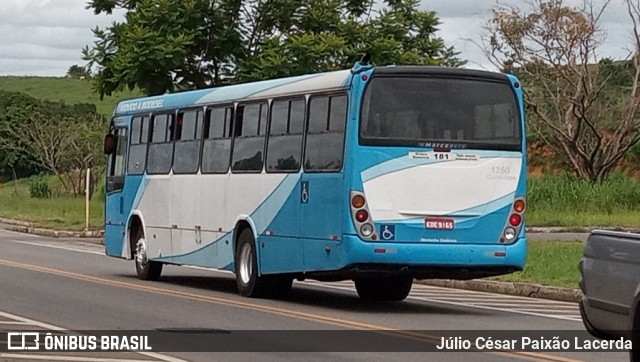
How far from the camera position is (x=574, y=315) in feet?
61.3

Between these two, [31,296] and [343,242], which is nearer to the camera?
[343,242]

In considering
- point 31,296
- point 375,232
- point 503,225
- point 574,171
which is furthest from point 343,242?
point 574,171

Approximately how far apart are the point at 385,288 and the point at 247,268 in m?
2.10

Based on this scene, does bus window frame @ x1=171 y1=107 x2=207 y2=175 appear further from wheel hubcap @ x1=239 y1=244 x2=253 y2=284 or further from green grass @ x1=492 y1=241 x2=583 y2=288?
green grass @ x1=492 y1=241 x2=583 y2=288

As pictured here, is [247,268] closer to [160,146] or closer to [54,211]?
[160,146]

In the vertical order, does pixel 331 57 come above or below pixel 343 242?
above

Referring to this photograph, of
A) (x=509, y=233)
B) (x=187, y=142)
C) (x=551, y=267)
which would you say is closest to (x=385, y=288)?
(x=509, y=233)

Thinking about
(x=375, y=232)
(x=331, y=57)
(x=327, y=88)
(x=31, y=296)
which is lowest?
(x=31, y=296)

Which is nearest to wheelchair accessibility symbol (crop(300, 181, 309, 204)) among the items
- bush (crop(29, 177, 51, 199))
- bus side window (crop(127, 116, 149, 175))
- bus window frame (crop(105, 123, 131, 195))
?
bus side window (crop(127, 116, 149, 175))

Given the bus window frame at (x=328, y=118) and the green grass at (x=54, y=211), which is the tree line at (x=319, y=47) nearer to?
the green grass at (x=54, y=211)

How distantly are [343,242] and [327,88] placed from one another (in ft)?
7.34

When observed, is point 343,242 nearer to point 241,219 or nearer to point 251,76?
point 241,219

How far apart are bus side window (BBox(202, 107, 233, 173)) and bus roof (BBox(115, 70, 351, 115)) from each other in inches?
8.6

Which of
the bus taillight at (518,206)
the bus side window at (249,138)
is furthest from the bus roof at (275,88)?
the bus taillight at (518,206)
